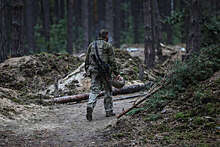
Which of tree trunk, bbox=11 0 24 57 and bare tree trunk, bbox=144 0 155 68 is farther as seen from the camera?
bare tree trunk, bbox=144 0 155 68

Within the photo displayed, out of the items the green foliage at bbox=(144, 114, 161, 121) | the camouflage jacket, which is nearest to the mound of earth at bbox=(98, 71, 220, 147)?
the green foliage at bbox=(144, 114, 161, 121)

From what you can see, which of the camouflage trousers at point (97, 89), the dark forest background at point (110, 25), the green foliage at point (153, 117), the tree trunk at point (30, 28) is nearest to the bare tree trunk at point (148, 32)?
the dark forest background at point (110, 25)

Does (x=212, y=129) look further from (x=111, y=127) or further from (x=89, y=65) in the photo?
(x=89, y=65)

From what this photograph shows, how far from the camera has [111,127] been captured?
6625mm

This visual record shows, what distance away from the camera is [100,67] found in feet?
26.0

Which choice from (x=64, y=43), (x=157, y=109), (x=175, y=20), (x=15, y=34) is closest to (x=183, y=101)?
(x=157, y=109)

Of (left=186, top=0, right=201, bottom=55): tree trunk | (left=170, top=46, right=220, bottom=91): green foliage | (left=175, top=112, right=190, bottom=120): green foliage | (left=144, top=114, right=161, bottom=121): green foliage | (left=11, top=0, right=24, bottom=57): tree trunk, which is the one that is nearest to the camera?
(left=175, top=112, right=190, bottom=120): green foliage

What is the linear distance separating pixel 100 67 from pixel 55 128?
1.97 metres

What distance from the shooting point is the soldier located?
311 inches

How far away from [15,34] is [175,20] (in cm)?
848

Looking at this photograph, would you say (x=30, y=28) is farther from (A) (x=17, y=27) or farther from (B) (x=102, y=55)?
(B) (x=102, y=55)

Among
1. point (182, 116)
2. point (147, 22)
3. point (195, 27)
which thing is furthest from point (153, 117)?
point (147, 22)

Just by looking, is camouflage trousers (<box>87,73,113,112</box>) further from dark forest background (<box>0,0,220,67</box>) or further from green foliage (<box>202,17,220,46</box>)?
green foliage (<box>202,17,220,46</box>)

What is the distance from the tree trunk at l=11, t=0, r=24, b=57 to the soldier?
9.01 m
